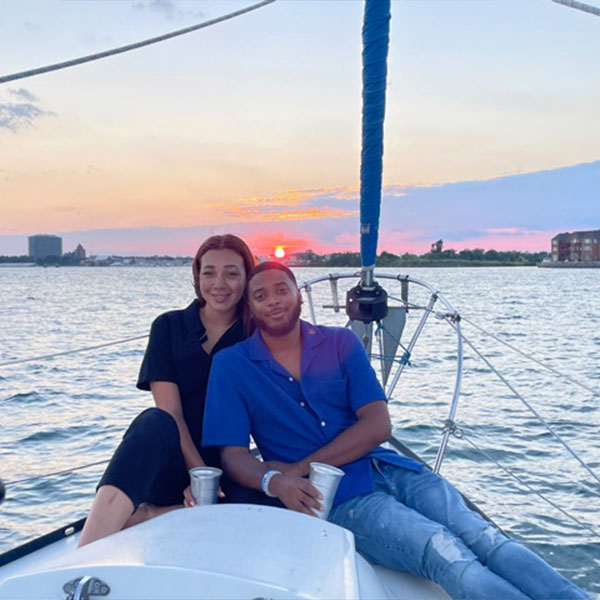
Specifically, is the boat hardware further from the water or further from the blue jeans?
the water

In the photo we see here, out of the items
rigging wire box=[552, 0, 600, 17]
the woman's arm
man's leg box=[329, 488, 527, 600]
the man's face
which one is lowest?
man's leg box=[329, 488, 527, 600]

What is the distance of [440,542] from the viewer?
2271 millimetres

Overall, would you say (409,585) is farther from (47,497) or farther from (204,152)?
(204,152)

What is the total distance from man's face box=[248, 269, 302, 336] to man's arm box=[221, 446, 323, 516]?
0.46 m

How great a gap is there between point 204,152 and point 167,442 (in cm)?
650

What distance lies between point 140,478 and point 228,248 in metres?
1.04

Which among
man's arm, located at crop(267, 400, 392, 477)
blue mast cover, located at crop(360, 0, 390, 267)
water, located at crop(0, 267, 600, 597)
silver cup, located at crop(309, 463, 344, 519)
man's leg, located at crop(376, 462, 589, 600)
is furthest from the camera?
water, located at crop(0, 267, 600, 597)

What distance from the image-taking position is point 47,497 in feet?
18.7

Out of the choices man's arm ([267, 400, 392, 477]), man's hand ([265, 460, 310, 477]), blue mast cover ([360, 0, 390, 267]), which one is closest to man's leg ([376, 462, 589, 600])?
man's arm ([267, 400, 392, 477])

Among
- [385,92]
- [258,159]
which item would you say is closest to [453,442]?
[258,159]

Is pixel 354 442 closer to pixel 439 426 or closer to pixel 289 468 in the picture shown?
pixel 289 468

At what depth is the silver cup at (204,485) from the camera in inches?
93.7

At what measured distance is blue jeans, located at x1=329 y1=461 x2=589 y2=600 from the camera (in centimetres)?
209

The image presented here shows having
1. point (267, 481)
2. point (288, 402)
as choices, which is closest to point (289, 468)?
point (267, 481)
